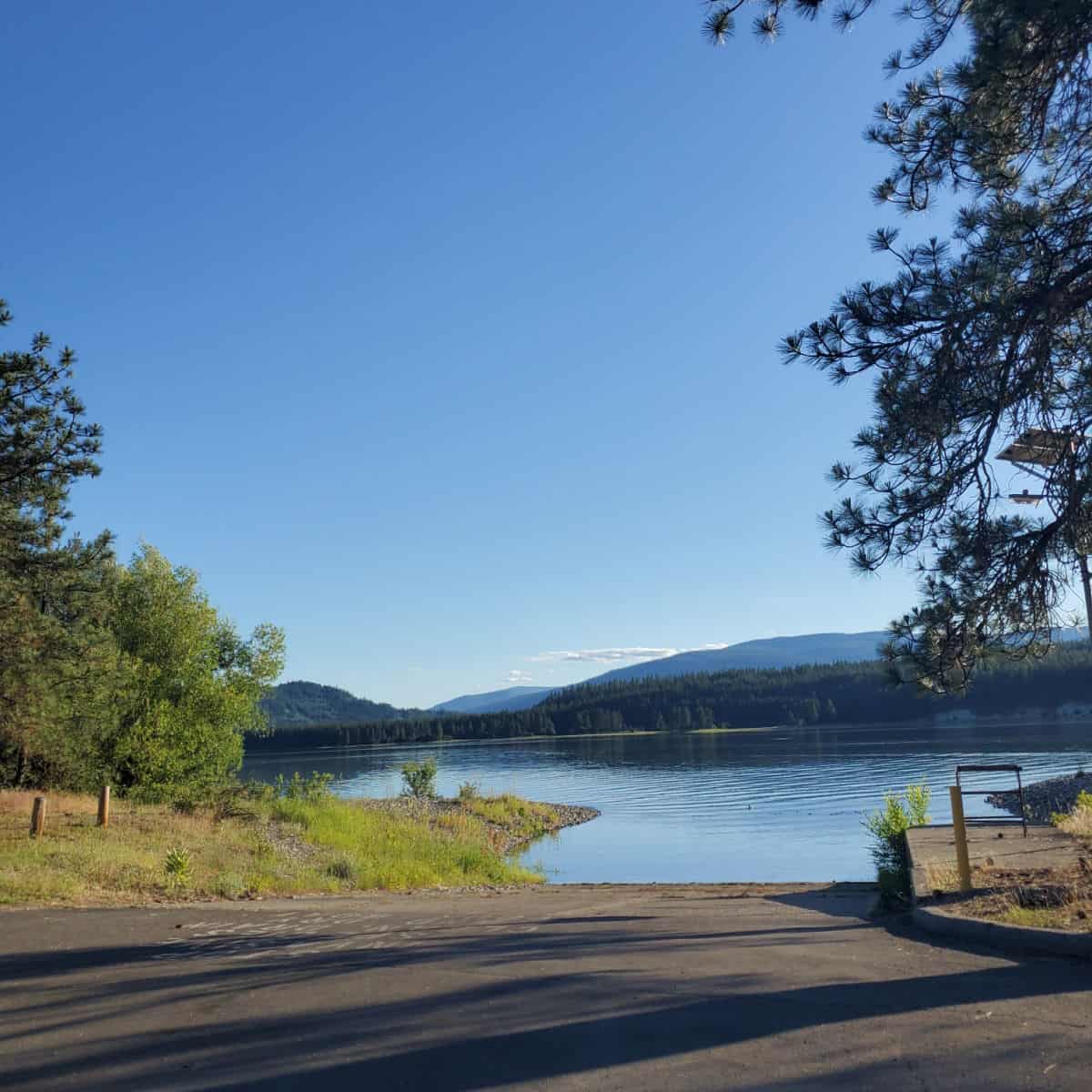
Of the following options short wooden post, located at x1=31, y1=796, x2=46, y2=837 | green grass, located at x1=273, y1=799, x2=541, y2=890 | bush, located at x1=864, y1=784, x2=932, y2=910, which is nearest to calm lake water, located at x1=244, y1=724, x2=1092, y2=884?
green grass, located at x1=273, y1=799, x2=541, y2=890

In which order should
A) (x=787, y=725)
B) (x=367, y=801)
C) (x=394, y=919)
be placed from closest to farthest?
(x=394, y=919) → (x=367, y=801) → (x=787, y=725)

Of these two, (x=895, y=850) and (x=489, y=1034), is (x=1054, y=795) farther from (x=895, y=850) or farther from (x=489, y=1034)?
(x=489, y=1034)

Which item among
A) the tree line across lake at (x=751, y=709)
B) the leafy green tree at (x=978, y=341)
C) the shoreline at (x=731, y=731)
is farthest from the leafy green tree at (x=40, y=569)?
the tree line across lake at (x=751, y=709)

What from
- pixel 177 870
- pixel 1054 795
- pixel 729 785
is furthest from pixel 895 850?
pixel 729 785

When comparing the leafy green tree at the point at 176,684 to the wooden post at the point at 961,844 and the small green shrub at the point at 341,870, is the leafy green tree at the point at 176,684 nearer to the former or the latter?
the small green shrub at the point at 341,870

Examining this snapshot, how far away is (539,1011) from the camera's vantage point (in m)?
6.09

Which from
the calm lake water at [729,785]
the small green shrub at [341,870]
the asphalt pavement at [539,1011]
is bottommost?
the calm lake water at [729,785]

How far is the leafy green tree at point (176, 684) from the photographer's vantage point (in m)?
30.9

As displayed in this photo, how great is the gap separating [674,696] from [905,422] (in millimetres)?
189639

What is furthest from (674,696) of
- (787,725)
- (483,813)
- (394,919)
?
(394,919)

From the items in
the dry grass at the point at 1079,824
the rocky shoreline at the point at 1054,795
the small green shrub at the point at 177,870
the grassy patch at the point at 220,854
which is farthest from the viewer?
the rocky shoreline at the point at 1054,795

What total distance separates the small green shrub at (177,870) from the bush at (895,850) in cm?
1128

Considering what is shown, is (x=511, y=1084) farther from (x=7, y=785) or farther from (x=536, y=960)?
(x=7, y=785)

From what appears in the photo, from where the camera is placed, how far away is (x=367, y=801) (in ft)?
147
